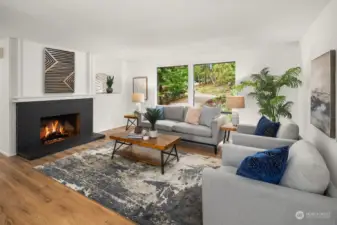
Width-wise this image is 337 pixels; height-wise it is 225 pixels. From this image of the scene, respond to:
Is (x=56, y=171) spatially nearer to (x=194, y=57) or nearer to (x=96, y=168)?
(x=96, y=168)

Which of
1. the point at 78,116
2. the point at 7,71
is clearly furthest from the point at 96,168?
the point at 7,71

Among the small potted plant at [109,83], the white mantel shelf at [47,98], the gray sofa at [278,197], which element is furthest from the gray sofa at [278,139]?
the small potted plant at [109,83]

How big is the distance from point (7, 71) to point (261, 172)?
449 cm

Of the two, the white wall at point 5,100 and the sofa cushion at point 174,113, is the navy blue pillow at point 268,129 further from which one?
the white wall at point 5,100

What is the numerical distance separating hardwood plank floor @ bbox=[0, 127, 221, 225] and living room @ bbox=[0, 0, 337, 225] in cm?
2

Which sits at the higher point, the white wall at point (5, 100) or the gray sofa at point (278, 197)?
the white wall at point (5, 100)

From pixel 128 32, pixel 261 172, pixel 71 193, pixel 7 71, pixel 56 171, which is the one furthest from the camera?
pixel 7 71

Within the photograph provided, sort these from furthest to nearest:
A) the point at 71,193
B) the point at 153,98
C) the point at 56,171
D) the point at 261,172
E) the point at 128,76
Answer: the point at 128,76 < the point at 153,98 < the point at 56,171 < the point at 71,193 < the point at 261,172

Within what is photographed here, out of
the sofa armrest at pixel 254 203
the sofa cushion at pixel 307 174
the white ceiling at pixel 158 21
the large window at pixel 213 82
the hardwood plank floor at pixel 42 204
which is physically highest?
the white ceiling at pixel 158 21

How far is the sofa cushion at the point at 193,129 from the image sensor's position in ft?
13.2

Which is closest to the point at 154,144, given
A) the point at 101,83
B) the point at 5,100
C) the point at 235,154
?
the point at 235,154

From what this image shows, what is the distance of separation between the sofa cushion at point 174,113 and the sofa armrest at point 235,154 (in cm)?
276

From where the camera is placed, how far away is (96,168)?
3.16m

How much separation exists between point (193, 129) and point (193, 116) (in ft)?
1.61
